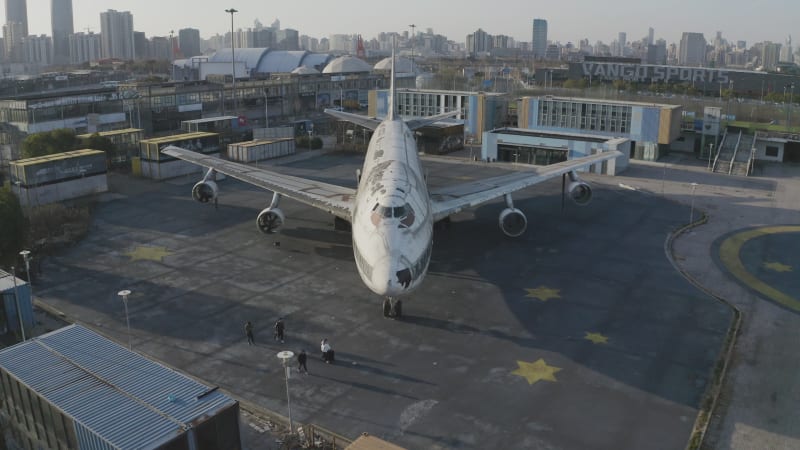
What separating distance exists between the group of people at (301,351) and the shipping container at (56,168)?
40.5 metres

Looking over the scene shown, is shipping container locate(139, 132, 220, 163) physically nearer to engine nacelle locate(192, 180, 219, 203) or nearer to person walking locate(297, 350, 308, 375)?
engine nacelle locate(192, 180, 219, 203)

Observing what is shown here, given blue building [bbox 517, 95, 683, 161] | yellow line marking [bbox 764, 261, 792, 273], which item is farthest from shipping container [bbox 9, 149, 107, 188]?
yellow line marking [bbox 764, 261, 792, 273]

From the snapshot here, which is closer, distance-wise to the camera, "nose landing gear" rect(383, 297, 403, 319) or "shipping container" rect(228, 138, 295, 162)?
"nose landing gear" rect(383, 297, 403, 319)

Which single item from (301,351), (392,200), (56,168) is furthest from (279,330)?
(56,168)

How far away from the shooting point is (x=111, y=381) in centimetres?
Answer: 2416

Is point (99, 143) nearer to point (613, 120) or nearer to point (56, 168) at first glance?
point (56, 168)

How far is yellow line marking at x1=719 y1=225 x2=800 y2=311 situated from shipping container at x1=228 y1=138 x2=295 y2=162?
62362 millimetres

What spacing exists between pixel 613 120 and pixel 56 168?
252ft

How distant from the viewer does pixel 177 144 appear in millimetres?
78625

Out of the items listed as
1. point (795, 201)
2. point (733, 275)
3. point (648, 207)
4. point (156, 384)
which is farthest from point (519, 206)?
point (156, 384)

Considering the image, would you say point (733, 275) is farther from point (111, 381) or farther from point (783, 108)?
point (783, 108)

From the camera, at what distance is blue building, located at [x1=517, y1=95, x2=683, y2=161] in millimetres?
88750

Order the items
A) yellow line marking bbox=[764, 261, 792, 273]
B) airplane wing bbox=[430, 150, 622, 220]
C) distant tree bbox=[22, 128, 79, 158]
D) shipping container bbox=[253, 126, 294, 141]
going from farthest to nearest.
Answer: shipping container bbox=[253, 126, 294, 141] < distant tree bbox=[22, 128, 79, 158] < airplane wing bbox=[430, 150, 622, 220] < yellow line marking bbox=[764, 261, 792, 273]

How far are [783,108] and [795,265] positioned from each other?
253ft
